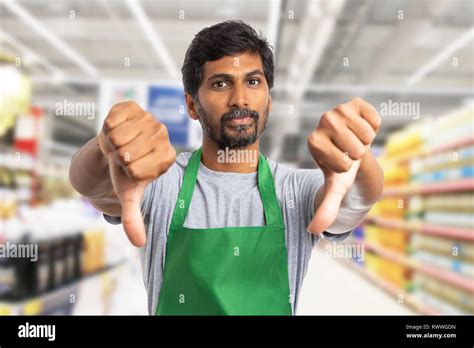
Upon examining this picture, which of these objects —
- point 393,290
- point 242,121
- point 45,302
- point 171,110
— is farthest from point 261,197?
point 393,290

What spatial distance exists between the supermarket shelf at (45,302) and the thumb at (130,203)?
1.79m

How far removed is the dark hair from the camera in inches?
42.1

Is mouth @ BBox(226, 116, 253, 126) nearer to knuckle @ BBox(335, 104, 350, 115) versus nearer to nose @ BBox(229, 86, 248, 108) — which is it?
nose @ BBox(229, 86, 248, 108)

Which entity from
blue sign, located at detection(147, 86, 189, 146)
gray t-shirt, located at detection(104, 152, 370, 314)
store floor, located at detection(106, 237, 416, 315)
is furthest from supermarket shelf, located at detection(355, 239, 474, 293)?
gray t-shirt, located at detection(104, 152, 370, 314)

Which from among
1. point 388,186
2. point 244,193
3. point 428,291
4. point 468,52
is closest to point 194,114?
point 244,193

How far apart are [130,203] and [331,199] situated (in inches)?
11.8

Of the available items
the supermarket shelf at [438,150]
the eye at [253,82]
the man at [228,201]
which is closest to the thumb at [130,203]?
the man at [228,201]

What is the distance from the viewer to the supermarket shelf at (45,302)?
2.31m

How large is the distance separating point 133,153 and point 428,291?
17.0 feet

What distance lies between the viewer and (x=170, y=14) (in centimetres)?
638

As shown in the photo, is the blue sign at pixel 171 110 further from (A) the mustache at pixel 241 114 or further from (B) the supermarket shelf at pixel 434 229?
(A) the mustache at pixel 241 114

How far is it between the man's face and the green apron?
154 millimetres

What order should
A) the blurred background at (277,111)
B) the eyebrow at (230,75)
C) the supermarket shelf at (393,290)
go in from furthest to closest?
the supermarket shelf at (393,290)
the blurred background at (277,111)
the eyebrow at (230,75)
